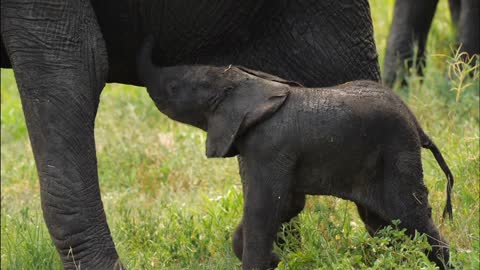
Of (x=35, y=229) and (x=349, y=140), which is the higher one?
(x=349, y=140)

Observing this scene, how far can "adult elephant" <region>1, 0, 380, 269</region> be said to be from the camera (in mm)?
3904

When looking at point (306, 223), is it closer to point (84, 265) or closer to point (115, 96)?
point (84, 265)

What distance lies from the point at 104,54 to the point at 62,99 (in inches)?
8.7

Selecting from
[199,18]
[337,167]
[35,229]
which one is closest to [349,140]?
[337,167]

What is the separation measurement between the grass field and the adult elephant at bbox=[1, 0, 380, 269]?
0.40m

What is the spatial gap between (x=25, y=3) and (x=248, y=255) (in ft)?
3.64

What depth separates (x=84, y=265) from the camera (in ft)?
13.1

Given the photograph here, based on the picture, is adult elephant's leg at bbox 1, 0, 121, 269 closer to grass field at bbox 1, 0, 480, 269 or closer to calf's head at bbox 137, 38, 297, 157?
calf's head at bbox 137, 38, 297, 157

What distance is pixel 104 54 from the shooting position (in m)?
4.00

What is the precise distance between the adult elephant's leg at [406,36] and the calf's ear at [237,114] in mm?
2938

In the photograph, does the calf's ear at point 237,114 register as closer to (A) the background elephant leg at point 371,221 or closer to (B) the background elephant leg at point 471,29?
(A) the background elephant leg at point 371,221

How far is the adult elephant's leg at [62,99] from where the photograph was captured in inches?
153

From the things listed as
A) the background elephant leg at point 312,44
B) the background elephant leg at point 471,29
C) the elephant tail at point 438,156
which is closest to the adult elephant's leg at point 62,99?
the background elephant leg at point 312,44

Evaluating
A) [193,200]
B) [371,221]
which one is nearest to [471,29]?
[193,200]
